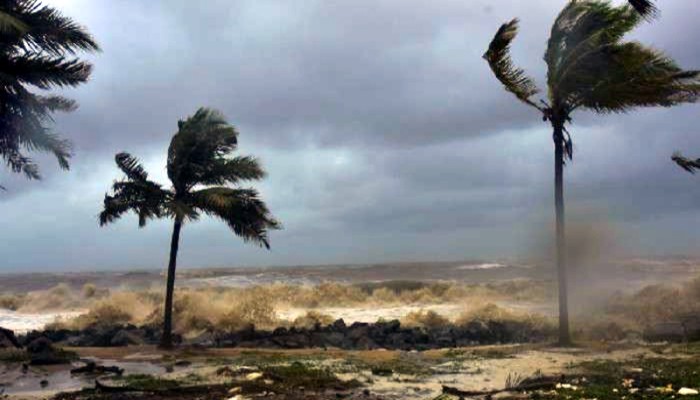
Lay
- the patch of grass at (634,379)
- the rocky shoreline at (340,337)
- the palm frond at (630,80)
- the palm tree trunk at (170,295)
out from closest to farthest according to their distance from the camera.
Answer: the patch of grass at (634,379) → the palm frond at (630,80) → the palm tree trunk at (170,295) → the rocky shoreline at (340,337)

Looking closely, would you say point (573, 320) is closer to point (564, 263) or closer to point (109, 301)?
point (564, 263)

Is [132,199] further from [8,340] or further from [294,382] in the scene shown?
[294,382]

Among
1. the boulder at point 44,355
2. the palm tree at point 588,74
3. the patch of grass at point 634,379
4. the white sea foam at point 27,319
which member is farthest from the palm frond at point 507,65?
the white sea foam at point 27,319

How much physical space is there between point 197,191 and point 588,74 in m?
12.3

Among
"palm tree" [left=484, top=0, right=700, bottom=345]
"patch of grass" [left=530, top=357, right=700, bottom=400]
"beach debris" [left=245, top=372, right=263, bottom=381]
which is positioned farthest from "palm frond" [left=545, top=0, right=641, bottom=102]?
"beach debris" [left=245, top=372, right=263, bottom=381]

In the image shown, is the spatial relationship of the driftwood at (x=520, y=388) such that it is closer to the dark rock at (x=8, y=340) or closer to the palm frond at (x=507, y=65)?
the palm frond at (x=507, y=65)

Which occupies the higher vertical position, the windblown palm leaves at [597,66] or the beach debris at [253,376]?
the windblown palm leaves at [597,66]

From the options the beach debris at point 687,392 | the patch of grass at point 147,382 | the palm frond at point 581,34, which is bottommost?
the patch of grass at point 147,382

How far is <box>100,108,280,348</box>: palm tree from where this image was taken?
19.9 meters

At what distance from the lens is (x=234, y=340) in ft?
81.1

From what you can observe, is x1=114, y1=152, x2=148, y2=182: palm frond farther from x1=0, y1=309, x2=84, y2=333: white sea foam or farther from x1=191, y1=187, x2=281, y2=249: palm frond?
x1=0, y1=309, x2=84, y2=333: white sea foam

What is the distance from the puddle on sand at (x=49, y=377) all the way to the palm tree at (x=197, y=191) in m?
5.17

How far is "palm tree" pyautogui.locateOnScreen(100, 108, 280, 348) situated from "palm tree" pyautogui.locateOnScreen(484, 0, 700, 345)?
29.1 ft

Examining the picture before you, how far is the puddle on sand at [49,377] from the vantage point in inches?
487
